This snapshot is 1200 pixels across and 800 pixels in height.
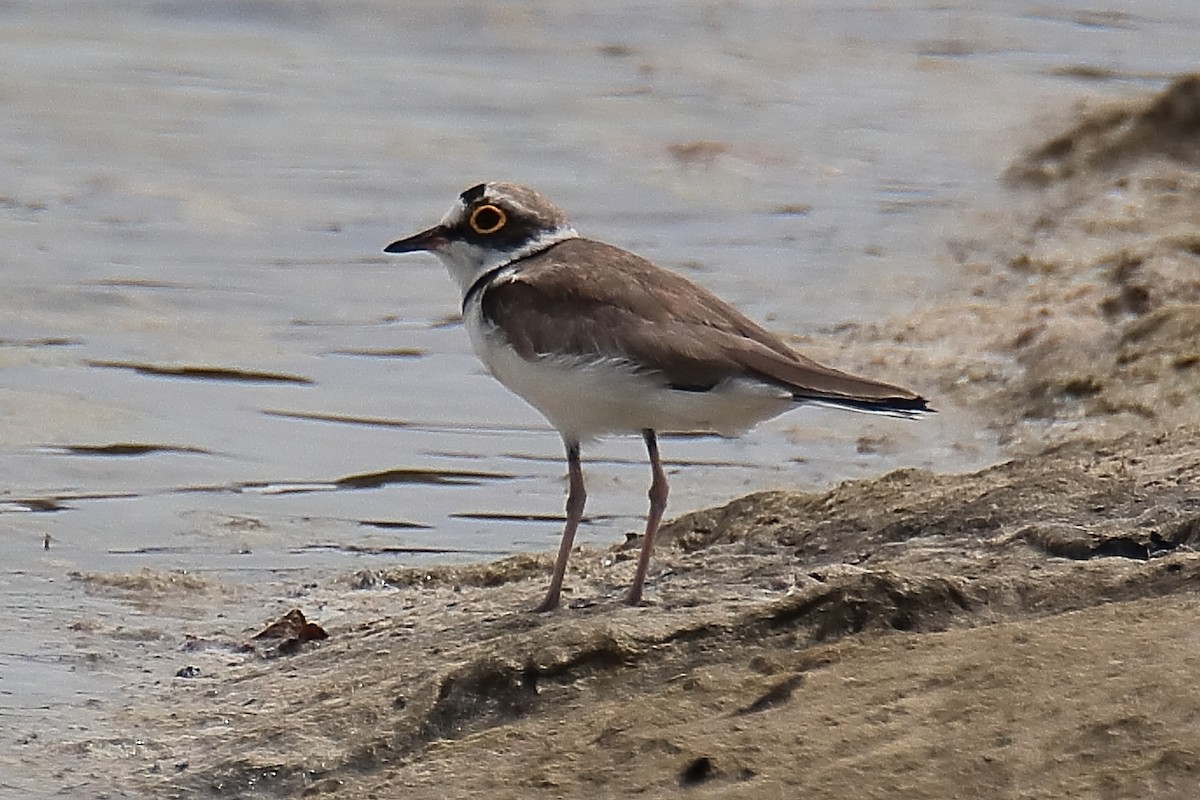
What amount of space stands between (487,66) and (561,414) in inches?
379

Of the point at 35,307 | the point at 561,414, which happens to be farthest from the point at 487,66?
the point at 561,414

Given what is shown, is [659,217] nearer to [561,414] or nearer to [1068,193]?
[1068,193]

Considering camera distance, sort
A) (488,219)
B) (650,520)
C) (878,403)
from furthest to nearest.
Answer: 1. (488,219)
2. (650,520)
3. (878,403)

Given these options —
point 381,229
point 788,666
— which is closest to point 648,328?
point 788,666

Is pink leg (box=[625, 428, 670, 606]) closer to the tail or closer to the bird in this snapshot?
the bird

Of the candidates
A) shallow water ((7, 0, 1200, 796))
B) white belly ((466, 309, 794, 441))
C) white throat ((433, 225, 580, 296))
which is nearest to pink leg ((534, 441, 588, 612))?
white belly ((466, 309, 794, 441))

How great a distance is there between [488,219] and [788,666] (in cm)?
196

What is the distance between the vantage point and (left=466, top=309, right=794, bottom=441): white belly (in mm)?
5324

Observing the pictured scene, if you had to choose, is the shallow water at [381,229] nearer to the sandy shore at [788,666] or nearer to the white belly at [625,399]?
the sandy shore at [788,666]

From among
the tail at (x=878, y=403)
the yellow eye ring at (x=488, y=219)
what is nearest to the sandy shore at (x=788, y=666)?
the tail at (x=878, y=403)

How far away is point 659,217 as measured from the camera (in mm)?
11570

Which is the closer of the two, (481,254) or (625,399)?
(625,399)

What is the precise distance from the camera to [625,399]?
5379 mm

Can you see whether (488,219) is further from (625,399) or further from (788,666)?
(788,666)
